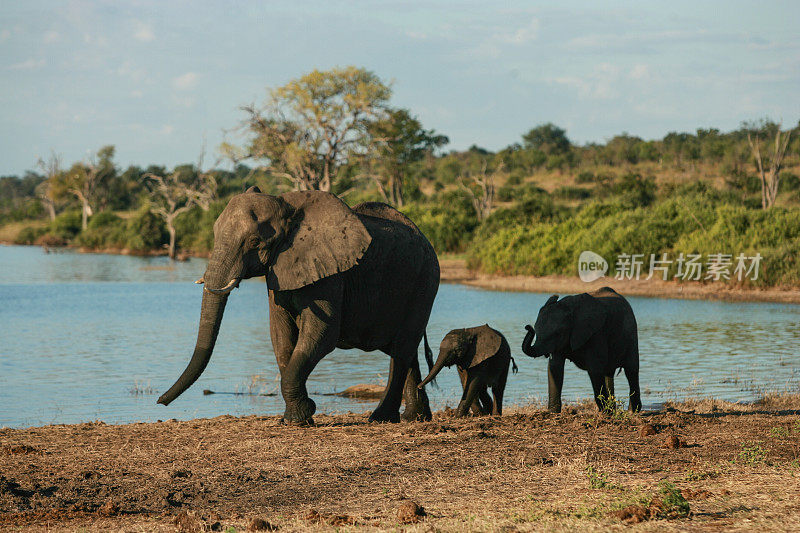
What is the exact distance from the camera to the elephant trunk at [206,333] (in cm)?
902

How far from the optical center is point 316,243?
926 cm

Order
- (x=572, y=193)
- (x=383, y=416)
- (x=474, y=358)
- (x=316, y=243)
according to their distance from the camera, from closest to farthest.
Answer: (x=316, y=243) → (x=383, y=416) → (x=474, y=358) → (x=572, y=193)

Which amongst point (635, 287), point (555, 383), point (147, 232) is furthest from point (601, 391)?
point (147, 232)

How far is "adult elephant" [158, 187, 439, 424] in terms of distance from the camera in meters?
9.09

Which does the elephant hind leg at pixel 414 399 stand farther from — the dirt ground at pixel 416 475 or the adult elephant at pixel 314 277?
the dirt ground at pixel 416 475

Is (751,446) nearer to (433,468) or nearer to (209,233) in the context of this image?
(433,468)

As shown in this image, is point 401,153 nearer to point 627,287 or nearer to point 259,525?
point 627,287

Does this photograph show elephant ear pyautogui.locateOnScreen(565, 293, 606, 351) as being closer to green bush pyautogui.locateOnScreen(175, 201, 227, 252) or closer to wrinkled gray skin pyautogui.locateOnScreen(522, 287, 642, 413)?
wrinkled gray skin pyautogui.locateOnScreen(522, 287, 642, 413)

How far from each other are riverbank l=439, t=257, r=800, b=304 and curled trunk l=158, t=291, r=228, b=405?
2694 cm

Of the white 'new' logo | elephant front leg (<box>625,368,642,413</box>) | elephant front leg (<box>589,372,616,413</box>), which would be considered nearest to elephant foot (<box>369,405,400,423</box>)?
elephant front leg (<box>589,372,616,413</box>)

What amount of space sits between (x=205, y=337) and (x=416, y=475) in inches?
114

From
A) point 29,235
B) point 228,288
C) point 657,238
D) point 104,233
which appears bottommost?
point 29,235

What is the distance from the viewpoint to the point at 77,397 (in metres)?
15.2

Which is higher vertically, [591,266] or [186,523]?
[591,266]
